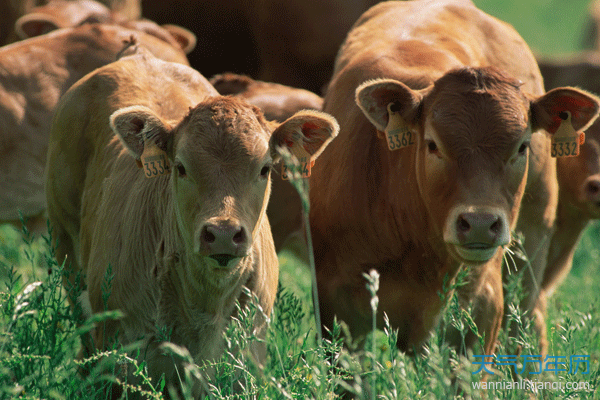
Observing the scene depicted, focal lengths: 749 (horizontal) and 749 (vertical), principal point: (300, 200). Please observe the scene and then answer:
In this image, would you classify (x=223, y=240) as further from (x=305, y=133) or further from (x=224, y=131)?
(x=305, y=133)

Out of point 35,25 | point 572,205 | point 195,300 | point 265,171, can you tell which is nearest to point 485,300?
point 265,171

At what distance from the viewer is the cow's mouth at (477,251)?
3.75m

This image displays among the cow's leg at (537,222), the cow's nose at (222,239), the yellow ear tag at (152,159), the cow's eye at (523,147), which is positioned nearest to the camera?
the cow's nose at (222,239)

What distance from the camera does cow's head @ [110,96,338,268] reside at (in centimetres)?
342

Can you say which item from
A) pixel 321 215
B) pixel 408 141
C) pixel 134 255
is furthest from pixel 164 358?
pixel 408 141

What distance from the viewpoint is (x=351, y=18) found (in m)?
8.22

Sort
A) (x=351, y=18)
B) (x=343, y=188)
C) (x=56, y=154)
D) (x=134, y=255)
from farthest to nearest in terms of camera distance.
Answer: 1. (x=351, y=18)
2. (x=56, y=154)
3. (x=343, y=188)
4. (x=134, y=255)

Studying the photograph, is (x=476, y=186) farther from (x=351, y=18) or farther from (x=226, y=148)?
(x=351, y=18)

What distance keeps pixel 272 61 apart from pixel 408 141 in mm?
4347

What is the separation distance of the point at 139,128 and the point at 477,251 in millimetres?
1868

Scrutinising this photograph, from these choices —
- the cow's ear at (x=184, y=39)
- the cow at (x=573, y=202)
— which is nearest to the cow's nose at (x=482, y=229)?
the cow at (x=573, y=202)

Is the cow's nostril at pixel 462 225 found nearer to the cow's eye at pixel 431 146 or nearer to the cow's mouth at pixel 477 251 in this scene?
the cow's mouth at pixel 477 251

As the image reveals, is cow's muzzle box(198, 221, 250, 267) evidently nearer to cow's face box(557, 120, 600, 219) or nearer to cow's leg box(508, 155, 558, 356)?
cow's leg box(508, 155, 558, 356)

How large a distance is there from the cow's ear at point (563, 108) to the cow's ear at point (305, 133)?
116cm
